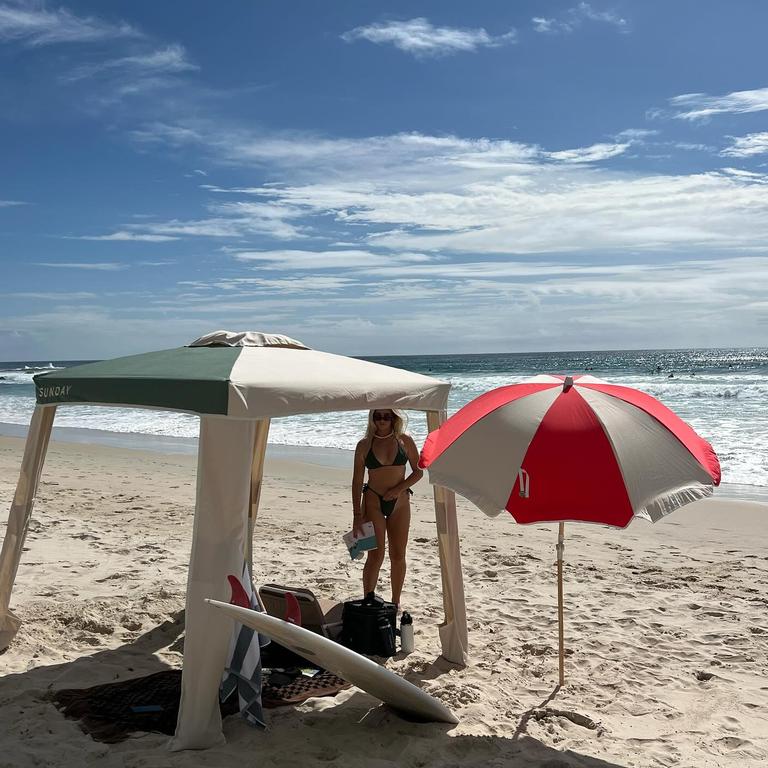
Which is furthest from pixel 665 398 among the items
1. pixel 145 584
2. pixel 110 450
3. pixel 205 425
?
pixel 205 425

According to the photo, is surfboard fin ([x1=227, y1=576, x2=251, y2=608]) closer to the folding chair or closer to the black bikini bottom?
the folding chair

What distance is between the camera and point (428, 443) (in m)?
4.24

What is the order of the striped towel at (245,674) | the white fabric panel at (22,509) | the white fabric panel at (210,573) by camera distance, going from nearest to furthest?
the white fabric panel at (210,573) → the striped towel at (245,674) → the white fabric panel at (22,509)

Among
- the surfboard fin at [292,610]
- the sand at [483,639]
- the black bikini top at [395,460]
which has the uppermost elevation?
the black bikini top at [395,460]

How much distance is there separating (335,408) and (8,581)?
277 cm

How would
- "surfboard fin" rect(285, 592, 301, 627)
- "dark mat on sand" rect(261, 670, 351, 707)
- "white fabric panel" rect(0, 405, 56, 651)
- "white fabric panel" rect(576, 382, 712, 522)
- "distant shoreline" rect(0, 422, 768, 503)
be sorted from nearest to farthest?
"white fabric panel" rect(576, 382, 712, 522)
"dark mat on sand" rect(261, 670, 351, 707)
"surfboard fin" rect(285, 592, 301, 627)
"white fabric panel" rect(0, 405, 56, 651)
"distant shoreline" rect(0, 422, 768, 503)

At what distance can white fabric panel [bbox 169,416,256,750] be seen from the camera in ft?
13.0

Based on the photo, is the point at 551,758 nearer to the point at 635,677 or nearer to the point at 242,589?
the point at 635,677

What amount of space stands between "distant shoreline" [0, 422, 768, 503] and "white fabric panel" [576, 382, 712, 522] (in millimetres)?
8386

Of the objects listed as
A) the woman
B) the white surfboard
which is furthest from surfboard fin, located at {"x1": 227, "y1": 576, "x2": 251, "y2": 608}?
the woman

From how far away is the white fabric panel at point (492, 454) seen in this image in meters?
3.83

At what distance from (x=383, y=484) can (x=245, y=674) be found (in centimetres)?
186

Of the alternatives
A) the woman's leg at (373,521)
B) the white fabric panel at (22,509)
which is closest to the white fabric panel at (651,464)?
the woman's leg at (373,521)

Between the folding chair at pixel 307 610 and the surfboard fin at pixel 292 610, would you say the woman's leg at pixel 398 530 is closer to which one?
the folding chair at pixel 307 610
